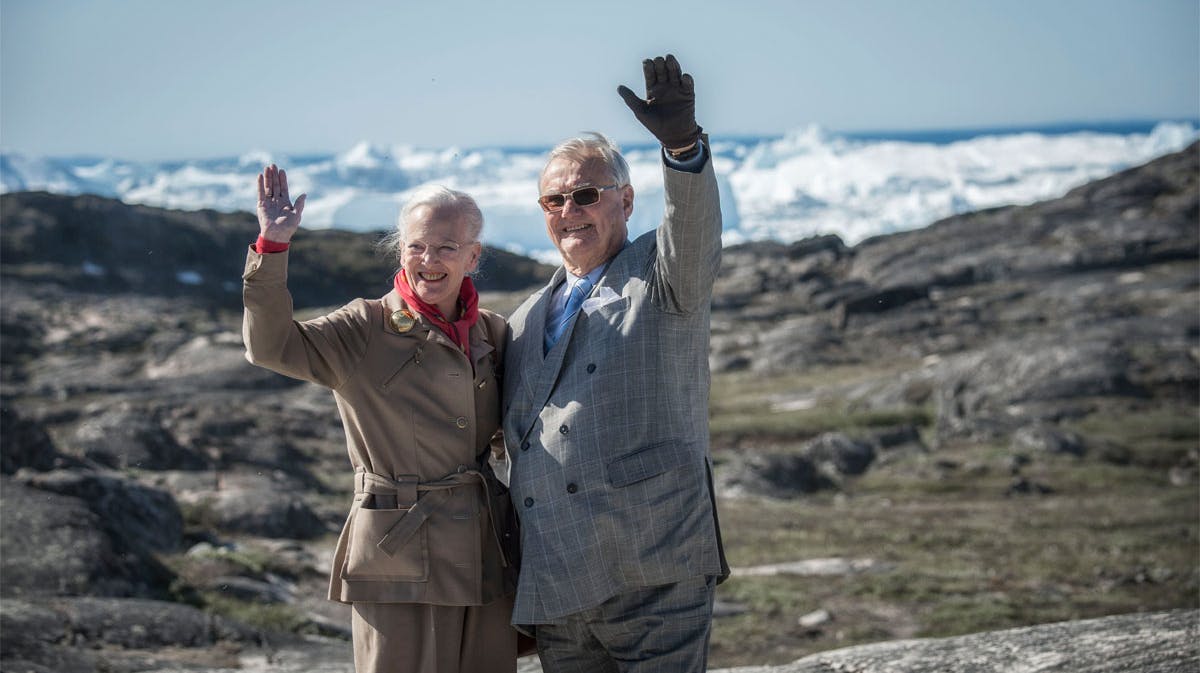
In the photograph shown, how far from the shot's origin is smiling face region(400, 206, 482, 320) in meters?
4.91

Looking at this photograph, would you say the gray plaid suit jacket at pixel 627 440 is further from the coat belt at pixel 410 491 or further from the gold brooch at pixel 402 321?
the gold brooch at pixel 402 321

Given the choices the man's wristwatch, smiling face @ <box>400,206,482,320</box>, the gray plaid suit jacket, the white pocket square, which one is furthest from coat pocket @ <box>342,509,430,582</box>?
the man's wristwatch

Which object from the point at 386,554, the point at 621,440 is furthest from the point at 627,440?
the point at 386,554

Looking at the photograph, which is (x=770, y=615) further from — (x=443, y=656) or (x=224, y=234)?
(x=224, y=234)

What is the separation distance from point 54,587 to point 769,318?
6775cm

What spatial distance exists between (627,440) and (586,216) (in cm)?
108

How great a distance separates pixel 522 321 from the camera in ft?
18.1

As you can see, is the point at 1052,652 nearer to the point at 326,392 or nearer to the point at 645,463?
the point at 645,463

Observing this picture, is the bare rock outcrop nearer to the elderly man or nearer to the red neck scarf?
the elderly man

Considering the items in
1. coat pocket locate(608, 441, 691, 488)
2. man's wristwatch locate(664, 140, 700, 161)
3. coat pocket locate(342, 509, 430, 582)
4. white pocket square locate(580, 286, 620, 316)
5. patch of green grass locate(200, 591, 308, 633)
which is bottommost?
patch of green grass locate(200, 591, 308, 633)

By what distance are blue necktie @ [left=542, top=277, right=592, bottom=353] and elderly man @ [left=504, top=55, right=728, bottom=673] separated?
45 mm

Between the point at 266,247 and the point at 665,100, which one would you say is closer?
the point at 665,100

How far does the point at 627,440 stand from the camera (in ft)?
15.9

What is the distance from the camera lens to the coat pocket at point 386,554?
480 centimetres
